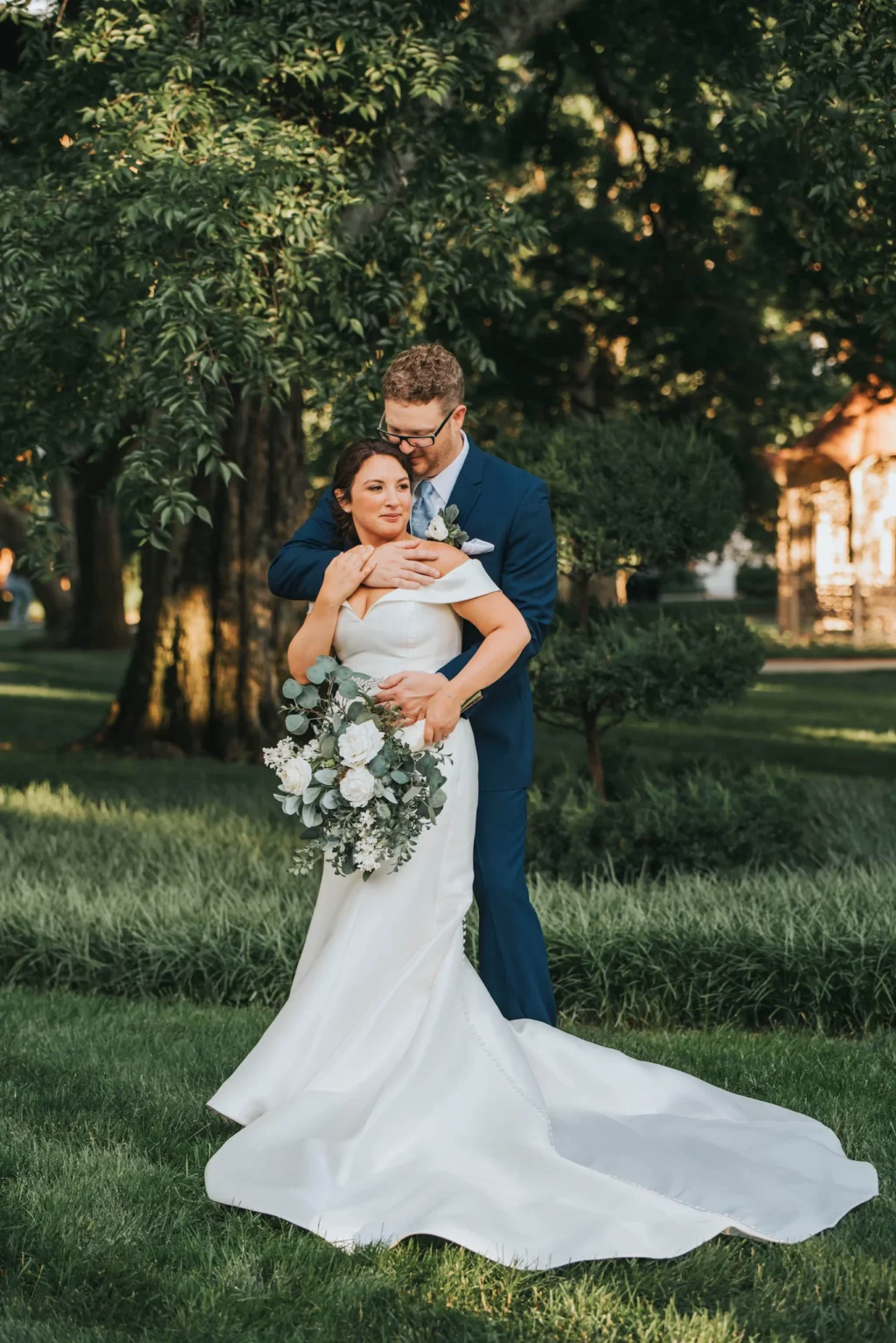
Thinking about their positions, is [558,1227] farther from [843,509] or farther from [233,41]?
[843,509]

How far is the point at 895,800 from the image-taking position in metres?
9.54

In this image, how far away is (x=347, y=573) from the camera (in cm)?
389

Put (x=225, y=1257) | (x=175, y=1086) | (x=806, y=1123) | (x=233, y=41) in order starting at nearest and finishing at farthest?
1. (x=225, y=1257)
2. (x=806, y=1123)
3. (x=175, y=1086)
4. (x=233, y=41)

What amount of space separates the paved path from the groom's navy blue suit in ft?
55.7

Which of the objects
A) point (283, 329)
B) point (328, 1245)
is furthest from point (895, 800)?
point (328, 1245)

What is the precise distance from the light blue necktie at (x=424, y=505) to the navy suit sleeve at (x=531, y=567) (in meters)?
0.25

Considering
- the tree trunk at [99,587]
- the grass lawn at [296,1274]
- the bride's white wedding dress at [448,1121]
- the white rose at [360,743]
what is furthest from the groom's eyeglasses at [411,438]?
the tree trunk at [99,587]

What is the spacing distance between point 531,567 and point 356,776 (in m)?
1.02

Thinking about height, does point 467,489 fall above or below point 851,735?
Result: above

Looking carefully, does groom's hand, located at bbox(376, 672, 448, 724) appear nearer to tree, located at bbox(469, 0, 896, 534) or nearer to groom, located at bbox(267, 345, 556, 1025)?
groom, located at bbox(267, 345, 556, 1025)

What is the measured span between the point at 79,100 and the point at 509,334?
21.8 feet

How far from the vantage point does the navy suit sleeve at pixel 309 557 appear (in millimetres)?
4230

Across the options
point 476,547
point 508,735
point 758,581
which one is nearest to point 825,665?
point 758,581

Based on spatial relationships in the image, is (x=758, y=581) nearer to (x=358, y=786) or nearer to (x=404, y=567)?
(x=404, y=567)
